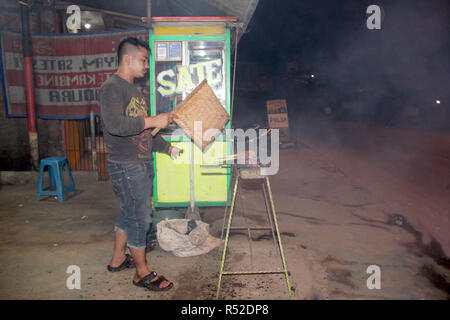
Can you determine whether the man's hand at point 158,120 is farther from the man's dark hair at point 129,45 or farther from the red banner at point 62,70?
the red banner at point 62,70

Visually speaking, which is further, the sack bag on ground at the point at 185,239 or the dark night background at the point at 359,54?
the dark night background at the point at 359,54

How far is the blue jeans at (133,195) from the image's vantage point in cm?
285

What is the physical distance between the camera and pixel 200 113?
11.1 ft

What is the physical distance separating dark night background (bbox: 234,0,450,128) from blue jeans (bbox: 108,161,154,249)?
1488 cm

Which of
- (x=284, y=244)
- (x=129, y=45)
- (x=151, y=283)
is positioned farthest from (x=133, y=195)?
(x=284, y=244)

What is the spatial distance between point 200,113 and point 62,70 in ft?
18.8

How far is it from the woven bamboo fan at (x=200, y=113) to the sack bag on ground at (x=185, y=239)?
1190mm
